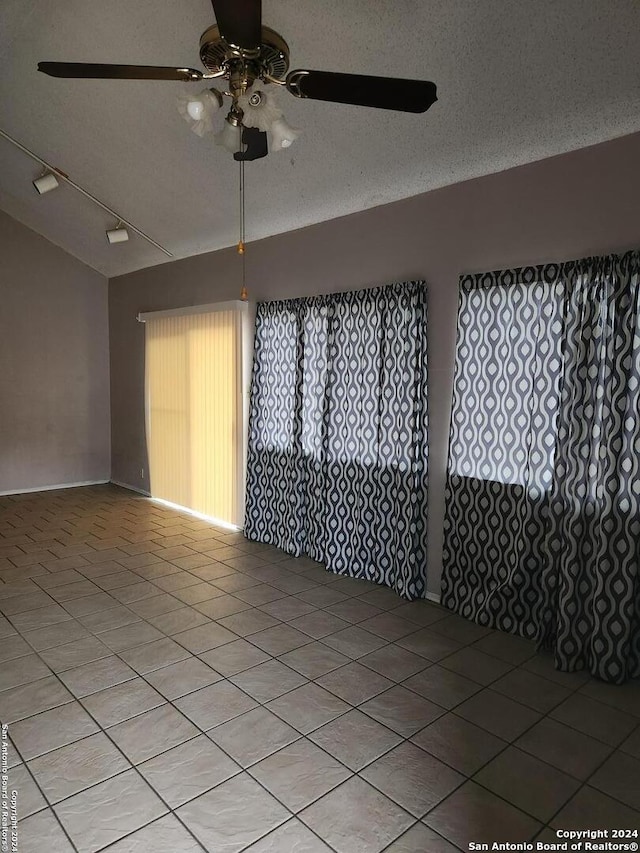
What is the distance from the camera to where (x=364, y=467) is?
13.1ft

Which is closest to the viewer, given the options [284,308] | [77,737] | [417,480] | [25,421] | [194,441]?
[77,737]

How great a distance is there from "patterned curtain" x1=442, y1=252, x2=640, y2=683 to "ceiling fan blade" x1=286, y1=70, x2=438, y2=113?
4.42ft

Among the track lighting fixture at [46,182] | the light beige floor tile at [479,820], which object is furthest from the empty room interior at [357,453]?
the track lighting fixture at [46,182]

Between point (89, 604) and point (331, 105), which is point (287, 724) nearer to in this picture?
point (89, 604)

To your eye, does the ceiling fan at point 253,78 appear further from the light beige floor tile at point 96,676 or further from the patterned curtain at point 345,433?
the light beige floor tile at point 96,676

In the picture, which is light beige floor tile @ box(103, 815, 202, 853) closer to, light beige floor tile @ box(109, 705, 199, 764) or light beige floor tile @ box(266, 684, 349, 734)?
light beige floor tile @ box(109, 705, 199, 764)

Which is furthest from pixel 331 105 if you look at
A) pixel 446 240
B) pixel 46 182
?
pixel 46 182

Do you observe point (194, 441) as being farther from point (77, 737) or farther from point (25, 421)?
→ point (77, 737)

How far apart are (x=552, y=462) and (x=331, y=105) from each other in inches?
93.6

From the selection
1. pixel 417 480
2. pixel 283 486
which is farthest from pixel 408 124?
pixel 283 486

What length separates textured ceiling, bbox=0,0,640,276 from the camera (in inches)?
97.7

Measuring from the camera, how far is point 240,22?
173 centimetres

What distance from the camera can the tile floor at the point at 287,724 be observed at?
186 cm

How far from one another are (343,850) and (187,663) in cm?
133
